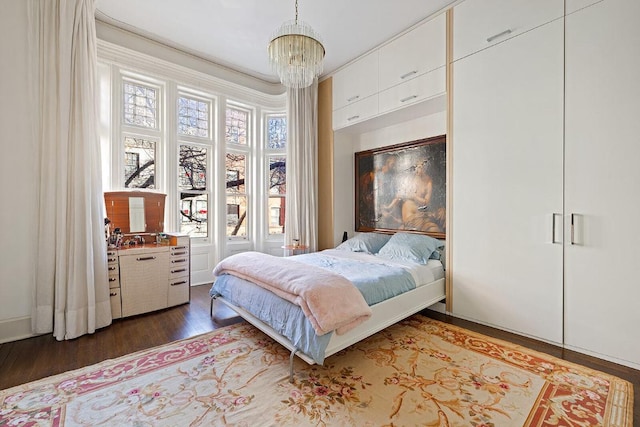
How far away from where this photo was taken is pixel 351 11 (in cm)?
306

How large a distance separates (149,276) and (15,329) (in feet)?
3.56

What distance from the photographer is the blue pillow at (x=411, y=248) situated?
3113 millimetres

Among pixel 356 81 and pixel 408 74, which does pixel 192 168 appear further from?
pixel 408 74

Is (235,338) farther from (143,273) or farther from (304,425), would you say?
(143,273)

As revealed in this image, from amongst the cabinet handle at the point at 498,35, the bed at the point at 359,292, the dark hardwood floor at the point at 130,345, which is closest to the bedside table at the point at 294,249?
the bed at the point at 359,292

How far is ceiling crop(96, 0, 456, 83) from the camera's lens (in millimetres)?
2963

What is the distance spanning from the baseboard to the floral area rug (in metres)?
1.04

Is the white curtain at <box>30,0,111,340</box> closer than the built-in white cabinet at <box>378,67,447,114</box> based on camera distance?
Yes

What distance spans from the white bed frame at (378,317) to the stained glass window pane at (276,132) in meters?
2.91

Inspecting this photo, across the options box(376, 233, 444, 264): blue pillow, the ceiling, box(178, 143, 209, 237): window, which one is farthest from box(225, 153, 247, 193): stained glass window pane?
box(376, 233, 444, 264): blue pillow

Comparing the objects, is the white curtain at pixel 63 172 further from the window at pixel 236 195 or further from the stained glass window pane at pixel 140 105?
the window at pixel 236 195

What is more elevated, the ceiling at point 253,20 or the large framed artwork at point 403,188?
the ceiling at point 253,20

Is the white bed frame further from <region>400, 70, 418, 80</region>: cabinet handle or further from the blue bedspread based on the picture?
<region>400, 70, 418, 80</region>: cabinet handle

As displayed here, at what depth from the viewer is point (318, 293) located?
1904 mm
